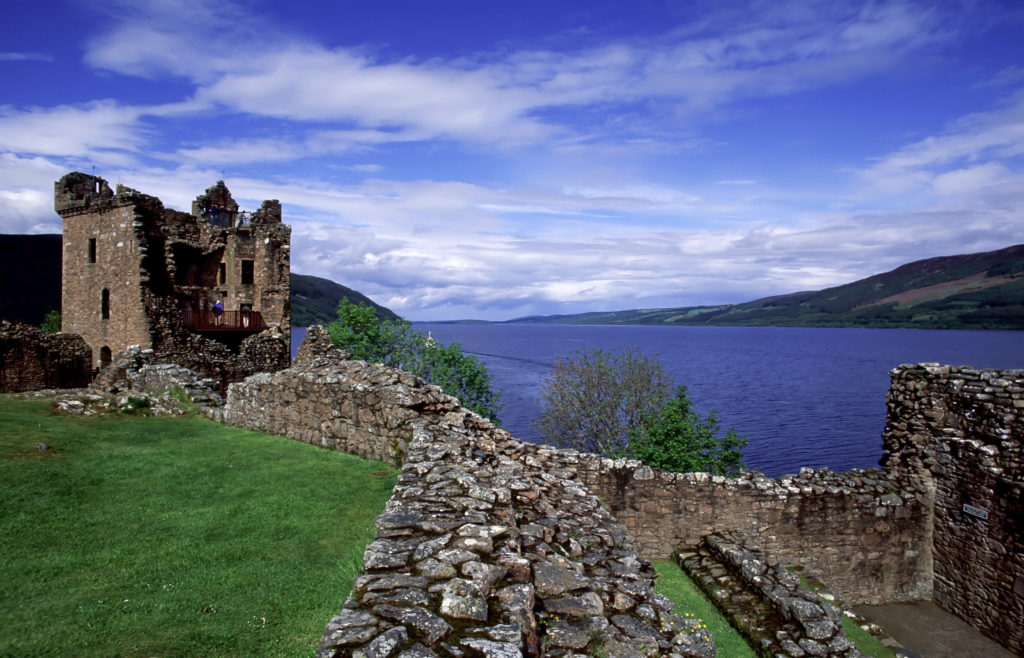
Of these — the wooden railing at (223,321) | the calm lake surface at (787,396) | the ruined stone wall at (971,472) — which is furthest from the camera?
the calm lake surface at (787,396)

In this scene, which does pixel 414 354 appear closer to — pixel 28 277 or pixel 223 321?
pixel 223 321

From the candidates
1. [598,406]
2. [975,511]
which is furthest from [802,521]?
[598,406]

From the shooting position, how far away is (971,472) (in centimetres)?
1580

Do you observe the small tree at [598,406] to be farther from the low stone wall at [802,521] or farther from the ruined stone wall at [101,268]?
the ruined stone wall at [101,268]

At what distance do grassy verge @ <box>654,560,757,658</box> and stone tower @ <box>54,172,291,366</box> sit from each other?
20616mm

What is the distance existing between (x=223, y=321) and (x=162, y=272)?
18.5 ft

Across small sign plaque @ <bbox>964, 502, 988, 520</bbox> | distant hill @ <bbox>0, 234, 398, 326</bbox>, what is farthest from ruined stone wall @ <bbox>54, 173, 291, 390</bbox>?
distant hill @ <bbox>0, 234, 398, 326</bbox>

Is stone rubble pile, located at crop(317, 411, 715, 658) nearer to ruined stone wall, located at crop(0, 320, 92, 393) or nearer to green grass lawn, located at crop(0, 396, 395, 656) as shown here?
green grass lawn, located at crop(0, 396, 395, 656)

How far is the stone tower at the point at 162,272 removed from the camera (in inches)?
1163

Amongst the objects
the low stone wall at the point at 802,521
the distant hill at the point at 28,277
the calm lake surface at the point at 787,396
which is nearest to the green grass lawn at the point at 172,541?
the low stone wall at the point at 802,521

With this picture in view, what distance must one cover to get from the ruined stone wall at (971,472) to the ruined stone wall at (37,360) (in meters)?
34.1

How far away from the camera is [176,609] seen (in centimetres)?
638

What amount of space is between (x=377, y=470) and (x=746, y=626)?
8791mm

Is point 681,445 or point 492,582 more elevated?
point 492,582
